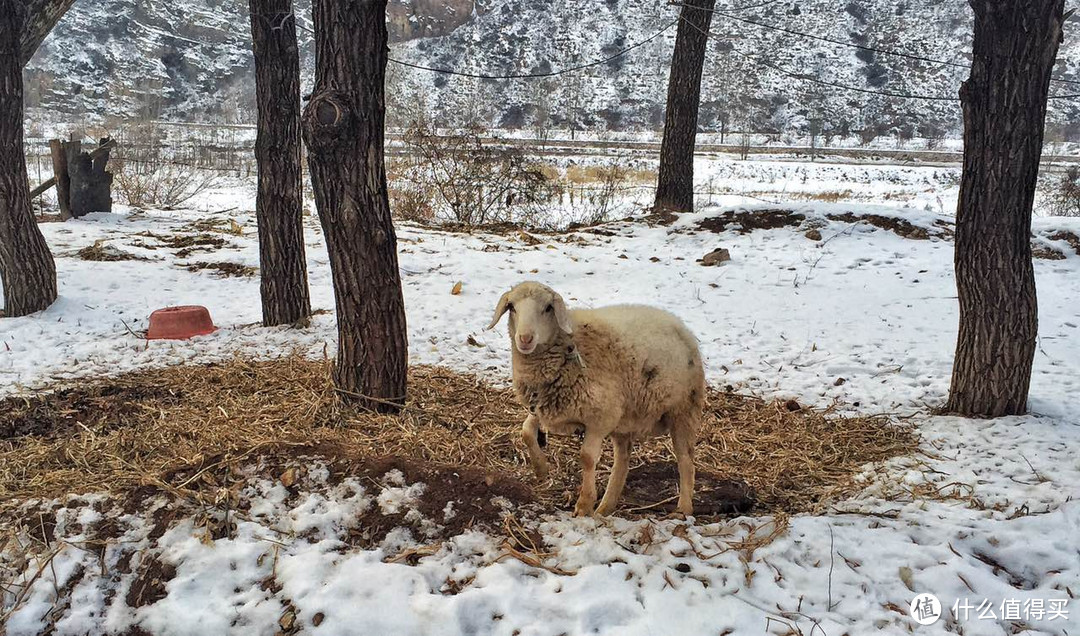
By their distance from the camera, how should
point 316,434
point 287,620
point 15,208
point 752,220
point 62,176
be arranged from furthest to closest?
1. point 62,176
2. point 752,220
3. point 15,208
4. point 316,434
5. point 287,620

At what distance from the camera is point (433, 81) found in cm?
5525

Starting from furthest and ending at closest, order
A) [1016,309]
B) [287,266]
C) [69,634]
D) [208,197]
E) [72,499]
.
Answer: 1. [208,197]
2. [287,266]
3. [1016,309]
4. [72,499]
5. [69,634]

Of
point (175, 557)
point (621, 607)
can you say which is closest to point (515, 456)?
point (621, 607)

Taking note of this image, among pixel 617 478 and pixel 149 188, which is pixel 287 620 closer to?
pixel 617 478

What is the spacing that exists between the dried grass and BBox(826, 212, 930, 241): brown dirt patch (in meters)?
6.26

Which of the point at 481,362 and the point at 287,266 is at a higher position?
the point at 287,266

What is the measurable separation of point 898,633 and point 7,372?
6.11 m

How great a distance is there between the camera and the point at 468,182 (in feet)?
41.3

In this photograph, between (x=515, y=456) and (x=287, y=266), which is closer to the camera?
(x=515, y=456)

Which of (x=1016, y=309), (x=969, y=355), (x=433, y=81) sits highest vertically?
(x=433, y=81)

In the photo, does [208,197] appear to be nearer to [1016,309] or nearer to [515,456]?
[515,456]

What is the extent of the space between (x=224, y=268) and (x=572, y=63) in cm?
5433

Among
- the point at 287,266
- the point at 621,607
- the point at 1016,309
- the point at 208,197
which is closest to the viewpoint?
the point at 621,607
